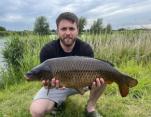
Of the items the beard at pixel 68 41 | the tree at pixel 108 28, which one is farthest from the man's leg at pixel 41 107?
the tree at pixel 108 28

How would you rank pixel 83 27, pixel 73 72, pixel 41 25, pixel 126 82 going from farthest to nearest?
1. pixel 41 25
2. pixel 83 27
3. pixel 126 82
4. pixel 73 72

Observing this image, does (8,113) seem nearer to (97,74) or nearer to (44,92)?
(44,92)

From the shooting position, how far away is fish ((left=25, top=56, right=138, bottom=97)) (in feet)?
10.8

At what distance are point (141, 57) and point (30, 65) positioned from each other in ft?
7.58

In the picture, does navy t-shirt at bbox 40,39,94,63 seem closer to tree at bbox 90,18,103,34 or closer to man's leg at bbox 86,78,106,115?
man's leg at bbox 86,78,106,115

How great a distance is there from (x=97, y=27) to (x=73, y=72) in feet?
19.5

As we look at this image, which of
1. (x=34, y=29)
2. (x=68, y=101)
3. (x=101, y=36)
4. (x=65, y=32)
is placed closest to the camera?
(x=65, y=32)

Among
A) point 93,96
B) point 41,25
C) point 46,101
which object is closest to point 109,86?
point 93,96

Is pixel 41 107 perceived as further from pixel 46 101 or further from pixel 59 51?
pixel 59 51

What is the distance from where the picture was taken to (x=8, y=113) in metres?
4.47

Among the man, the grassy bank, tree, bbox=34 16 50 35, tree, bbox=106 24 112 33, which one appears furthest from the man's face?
tree, bbox=34 16 50 35

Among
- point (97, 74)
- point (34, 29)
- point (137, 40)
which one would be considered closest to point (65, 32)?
point (97, 74)

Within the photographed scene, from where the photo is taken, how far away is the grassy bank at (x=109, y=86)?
4.33 metres

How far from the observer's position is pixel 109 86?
511cm
